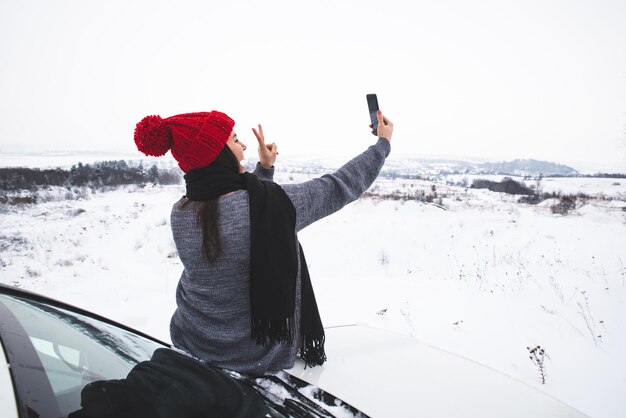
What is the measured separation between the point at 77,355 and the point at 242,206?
91 cm

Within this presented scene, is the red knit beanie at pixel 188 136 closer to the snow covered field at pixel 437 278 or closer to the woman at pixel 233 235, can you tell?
the woman at pixel 233 235

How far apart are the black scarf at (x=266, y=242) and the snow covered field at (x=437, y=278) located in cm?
81

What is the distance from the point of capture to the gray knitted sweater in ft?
3.76

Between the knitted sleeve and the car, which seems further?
the knitted sleeve

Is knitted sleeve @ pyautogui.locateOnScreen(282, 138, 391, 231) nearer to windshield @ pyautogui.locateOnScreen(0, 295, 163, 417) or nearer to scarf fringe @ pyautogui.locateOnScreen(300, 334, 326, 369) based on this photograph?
scarf fringe @ pyautogui.locateOnScreen(300, 334, 326, 369)

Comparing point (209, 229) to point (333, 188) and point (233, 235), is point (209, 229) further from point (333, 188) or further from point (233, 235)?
point (333, 188)

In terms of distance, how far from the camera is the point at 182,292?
4.63ft

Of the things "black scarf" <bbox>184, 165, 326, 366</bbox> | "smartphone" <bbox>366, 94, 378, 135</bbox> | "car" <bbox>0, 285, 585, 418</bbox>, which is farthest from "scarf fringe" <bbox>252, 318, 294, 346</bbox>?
"smartphone" <bbox>366, 94, 378, 135</bbox>

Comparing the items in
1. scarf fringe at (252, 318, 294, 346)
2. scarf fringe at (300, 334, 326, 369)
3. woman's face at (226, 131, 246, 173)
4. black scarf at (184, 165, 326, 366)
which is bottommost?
scarf fringe at (300, 334, 326, 369)

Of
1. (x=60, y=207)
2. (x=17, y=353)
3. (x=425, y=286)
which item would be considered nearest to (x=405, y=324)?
(x=425, y=286)

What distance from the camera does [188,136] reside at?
1156mm

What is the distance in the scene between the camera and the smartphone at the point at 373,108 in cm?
160

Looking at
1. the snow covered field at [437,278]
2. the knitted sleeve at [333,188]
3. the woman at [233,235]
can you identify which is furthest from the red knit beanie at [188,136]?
the snow covered field at [437,278]

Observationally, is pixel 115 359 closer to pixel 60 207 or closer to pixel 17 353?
pixel 17 353
